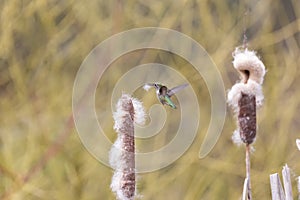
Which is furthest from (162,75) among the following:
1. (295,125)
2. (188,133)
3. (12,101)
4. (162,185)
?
(295,125)

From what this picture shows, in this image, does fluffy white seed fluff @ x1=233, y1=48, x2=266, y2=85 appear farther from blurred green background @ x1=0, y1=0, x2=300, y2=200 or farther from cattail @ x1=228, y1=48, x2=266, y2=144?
blurred green background @ x1=0, y1=0, x2=300, y2=200

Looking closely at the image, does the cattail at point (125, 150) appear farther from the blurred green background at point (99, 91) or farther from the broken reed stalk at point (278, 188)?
the blurred green background at point (99, 91)

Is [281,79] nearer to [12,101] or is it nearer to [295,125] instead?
[295,125]

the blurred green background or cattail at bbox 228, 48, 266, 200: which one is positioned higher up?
the blurred green background

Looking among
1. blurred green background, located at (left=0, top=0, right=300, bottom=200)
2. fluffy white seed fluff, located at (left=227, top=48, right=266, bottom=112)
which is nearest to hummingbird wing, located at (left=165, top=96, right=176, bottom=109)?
fluffy white seed fluff, located at (left=227, top=48, right=266, bottom=112)

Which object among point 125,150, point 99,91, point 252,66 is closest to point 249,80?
point 252,66

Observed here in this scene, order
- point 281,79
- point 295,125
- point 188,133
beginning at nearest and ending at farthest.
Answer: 1. point 188,133
2. point 281,79
3. point 295,125
